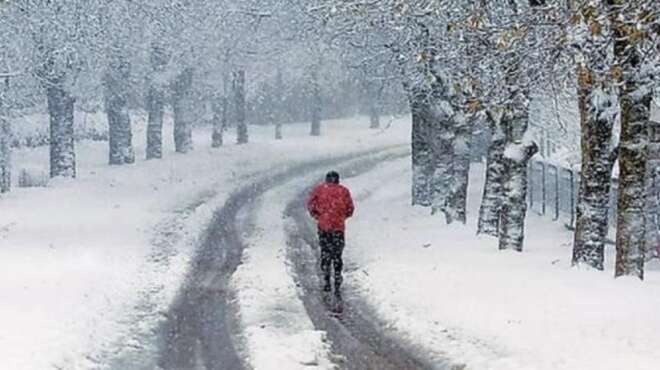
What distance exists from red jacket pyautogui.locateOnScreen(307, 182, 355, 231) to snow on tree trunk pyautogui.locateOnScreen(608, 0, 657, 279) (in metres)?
4.32

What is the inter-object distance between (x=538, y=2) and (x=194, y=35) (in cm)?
2905

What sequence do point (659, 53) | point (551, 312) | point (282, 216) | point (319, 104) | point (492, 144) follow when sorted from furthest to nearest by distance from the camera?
point (319, 104) < point (282, 216) < point (492, 144) < point (551, 312) < point (659, 53)

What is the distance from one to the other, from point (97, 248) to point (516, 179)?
323 inches

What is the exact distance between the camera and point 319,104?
69.4 metres

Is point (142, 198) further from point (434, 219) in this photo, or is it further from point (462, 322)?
point (462, 322)

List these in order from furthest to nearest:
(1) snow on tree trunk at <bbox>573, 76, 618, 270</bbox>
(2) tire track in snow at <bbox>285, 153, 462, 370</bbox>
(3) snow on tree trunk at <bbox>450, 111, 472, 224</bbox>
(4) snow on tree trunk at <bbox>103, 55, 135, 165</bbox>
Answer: (4) snow on tree trunk at <bbox>103, 55, 135, 165</bbox>
(3) snow on tree trunk at <bbox>450, 111, 472, 224</bbox>
(1) snow on tree trunk at <bbox>573, 76, 618, 270</bbox>
(2) tire track in snow at <bbox>285, 153, 462, 370</bbox>

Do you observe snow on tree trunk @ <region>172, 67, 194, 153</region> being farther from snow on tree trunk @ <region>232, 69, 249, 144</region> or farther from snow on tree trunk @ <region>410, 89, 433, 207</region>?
snow on tree trunk @ <region>410, 89, 433, 207</region>

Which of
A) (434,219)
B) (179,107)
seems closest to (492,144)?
(434,219)

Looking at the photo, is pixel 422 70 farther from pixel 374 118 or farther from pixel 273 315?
pixel 374 118

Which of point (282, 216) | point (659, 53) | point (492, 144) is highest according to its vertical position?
point (659, 53)

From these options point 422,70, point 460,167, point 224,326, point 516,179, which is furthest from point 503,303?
point 460,167

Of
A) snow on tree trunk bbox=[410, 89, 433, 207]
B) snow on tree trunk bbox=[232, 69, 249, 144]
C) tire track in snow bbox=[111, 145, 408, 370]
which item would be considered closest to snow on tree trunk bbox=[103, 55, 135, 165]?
snow on tree trunk bbox=[232, 69, 249, 144]

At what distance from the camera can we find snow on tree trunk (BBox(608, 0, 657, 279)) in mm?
14891

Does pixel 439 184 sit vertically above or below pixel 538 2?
below
